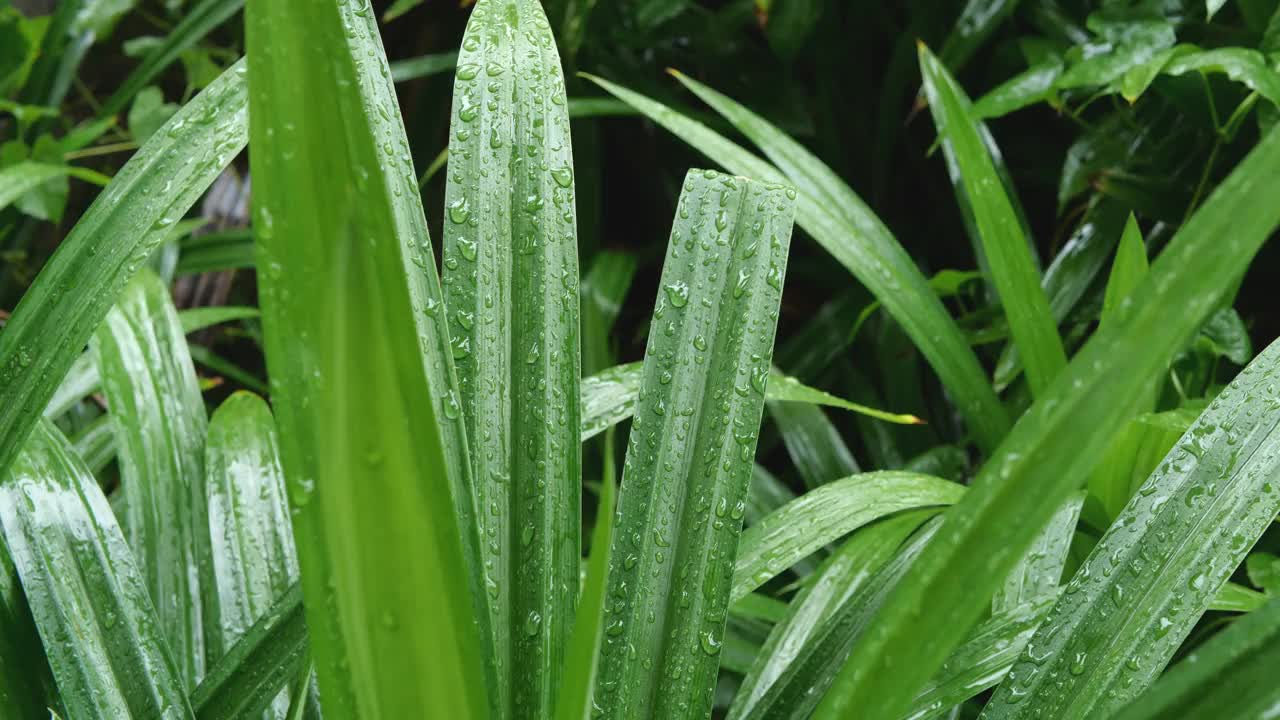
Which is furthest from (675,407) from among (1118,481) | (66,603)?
(1118,481)

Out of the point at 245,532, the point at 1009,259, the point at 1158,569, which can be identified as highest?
the point at 1009,259

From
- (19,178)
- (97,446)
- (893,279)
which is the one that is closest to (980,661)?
(893,279)

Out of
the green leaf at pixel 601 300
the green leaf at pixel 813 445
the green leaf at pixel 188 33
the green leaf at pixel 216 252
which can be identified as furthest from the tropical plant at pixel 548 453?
the green leaf at pixel 188 33

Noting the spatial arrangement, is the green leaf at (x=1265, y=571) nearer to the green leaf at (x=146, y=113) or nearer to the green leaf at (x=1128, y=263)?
the green leaf at (x=1128, y=263)

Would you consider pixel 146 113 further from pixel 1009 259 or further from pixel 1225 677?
pixel 1225 677

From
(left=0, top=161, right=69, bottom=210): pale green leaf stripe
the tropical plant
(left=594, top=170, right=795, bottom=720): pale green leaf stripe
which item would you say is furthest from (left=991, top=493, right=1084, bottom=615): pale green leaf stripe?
(left=0, top=161, right=69, bottom=210): pale green leaf stripe

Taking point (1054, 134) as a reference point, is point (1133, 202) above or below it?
below

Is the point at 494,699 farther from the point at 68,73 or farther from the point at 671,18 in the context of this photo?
the point at 68,73
